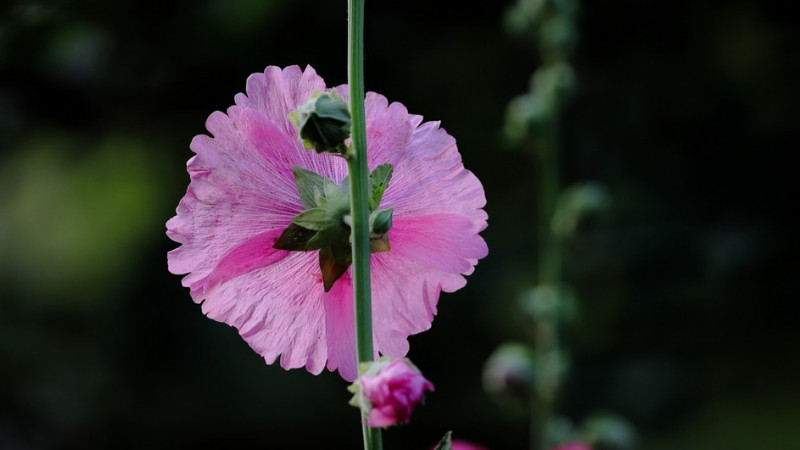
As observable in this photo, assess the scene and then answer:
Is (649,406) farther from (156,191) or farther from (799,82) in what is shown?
(156,191)

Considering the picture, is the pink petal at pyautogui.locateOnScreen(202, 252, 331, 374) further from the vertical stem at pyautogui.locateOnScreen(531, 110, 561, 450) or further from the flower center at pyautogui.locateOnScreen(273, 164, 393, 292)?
the vertical stem at pyautogui.locateOnScreen(531, 110, 561, 450)

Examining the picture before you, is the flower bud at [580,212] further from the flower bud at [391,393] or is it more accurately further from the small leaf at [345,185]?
the flower bud at [391,393]

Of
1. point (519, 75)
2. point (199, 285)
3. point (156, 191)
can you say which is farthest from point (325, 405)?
point (199, 285)

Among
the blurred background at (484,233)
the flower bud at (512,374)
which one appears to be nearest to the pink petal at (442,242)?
the flower bud at (512,374)

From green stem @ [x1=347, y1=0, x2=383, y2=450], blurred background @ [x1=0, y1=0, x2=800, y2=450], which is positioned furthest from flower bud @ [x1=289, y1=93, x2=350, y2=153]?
blurred background @ [x1=0, y1=0, x2=800, y2=450]

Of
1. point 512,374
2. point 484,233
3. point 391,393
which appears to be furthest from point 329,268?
point 484,233

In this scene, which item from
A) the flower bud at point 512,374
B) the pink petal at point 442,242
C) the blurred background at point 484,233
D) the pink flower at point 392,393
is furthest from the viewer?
the blurred background at point 484,233
